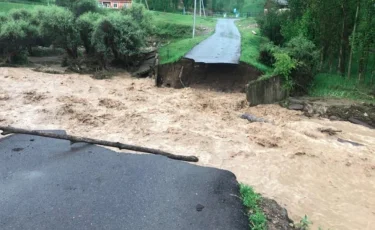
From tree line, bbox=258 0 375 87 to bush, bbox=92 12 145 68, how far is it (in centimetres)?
823

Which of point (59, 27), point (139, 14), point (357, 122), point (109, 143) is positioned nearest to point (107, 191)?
point (109, 143)

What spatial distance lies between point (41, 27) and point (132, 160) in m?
16.6

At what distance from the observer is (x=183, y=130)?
11344 mm

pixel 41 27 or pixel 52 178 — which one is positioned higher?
pixel 41 27

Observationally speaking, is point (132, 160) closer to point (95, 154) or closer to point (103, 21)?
point (95, 154)

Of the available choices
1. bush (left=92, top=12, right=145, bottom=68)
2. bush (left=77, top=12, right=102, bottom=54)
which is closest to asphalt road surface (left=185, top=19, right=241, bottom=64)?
bush (left=92, top=12, right=145, bottom=68)

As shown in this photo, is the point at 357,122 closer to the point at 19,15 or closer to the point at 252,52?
the point at 252,52

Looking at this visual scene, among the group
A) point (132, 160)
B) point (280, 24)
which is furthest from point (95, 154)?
point (280, 24)

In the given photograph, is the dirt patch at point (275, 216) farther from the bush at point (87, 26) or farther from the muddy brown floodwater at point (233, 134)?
the bush at point (87, 26)

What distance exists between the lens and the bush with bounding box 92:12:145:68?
2050 centimetres

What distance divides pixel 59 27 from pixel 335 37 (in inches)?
634

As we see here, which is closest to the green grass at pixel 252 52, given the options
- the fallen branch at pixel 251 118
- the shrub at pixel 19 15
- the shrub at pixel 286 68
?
the shrub at pixel 286 68

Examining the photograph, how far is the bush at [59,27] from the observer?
2120 cm

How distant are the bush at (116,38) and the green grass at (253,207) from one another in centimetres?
1548
